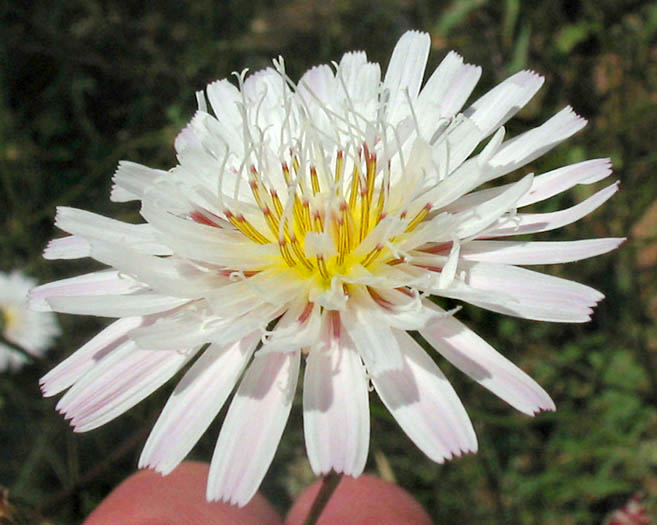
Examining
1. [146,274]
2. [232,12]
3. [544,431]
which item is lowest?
[544,431]

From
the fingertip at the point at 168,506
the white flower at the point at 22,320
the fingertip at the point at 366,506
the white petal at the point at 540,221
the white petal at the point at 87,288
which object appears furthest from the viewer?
the white flower at the point at 22,320

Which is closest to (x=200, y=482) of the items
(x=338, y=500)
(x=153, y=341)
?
(x=338, y=500)

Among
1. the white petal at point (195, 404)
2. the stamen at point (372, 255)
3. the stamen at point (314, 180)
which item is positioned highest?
the stamen at point (314, 180)

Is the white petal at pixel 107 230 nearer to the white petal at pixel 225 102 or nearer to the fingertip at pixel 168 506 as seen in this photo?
the white petal at pixel 225 102

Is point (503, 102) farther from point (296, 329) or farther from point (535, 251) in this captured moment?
point (296, 329)

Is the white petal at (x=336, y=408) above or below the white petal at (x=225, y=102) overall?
below

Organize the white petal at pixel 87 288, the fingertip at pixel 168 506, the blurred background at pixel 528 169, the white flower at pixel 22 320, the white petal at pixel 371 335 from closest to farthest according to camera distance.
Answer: the white petal at pixel 371 335 < the white petal at pixel 87 288 < the fingertip at pixel 168 506 < the blurred background at pixel 528 169 < the white flower at pixel 22 320

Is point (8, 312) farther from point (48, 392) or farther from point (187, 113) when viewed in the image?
point (48, 392)

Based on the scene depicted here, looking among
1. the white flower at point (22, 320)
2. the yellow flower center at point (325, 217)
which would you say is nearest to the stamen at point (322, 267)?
the yellow flower center at point (325, 217)
